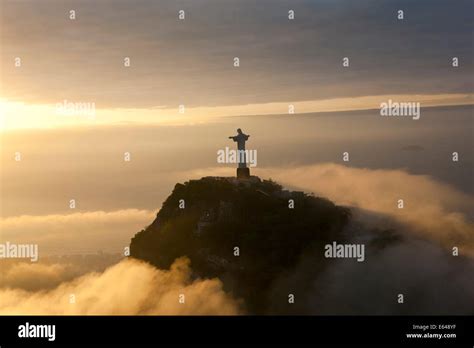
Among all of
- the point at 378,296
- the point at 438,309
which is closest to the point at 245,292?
the point at 378,296

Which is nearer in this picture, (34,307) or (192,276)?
(192,276)

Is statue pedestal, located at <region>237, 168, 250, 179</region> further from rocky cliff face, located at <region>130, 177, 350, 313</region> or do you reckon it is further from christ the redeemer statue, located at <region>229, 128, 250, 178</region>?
rocky cliff face, located at <region>130, 177, 350, 313</region>

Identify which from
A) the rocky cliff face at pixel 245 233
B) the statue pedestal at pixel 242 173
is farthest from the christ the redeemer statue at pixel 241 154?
the rocky cliff face at pixel 245 233

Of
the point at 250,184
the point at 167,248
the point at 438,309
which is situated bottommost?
the point at 438,309

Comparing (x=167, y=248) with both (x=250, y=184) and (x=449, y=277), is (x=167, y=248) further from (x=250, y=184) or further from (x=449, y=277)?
(x=449, y=277)

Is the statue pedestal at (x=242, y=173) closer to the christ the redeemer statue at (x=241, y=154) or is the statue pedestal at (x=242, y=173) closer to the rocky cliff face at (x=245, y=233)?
the christ the redeemer statue at (x=241, y=154)
